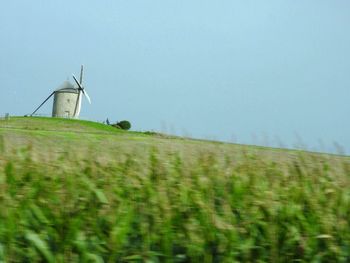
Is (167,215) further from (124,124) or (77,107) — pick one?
(77,107)

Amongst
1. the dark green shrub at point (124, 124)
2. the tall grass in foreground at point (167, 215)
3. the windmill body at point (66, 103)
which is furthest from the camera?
the windmill body at point (66, 103)

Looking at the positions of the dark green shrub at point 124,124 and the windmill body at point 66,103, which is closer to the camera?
the dark green shrub at point 124,124

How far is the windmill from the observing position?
69.9 m

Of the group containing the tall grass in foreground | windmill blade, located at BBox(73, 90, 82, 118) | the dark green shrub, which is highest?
windmill blade, located at BBox(73, 90, 82, 118)

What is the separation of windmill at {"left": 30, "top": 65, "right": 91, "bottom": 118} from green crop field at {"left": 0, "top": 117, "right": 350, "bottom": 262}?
65.0 m

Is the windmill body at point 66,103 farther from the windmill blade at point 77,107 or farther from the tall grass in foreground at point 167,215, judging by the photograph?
the tall grass in foreground at point 167,215

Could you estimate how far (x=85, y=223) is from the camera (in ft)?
14.4

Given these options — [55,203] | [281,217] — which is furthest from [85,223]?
[281,217]

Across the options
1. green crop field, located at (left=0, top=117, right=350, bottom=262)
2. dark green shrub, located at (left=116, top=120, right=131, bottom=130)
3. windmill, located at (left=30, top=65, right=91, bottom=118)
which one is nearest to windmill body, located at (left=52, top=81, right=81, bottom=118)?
windmill, located at (left=30, top=65, right=91, bottom=118)

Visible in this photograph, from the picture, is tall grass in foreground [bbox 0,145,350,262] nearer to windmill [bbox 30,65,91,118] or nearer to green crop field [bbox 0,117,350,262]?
green crop field [bbox 0,117,350,262]

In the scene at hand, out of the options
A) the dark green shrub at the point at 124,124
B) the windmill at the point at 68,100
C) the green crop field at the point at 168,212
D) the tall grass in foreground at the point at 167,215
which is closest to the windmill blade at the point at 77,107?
the windmill at the point at 68,100

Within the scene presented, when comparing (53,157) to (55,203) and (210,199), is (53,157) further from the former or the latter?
(210,199)

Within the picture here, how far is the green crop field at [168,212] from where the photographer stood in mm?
4188

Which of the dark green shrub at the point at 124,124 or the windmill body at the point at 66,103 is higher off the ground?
the windmill body at the point at 66,103
